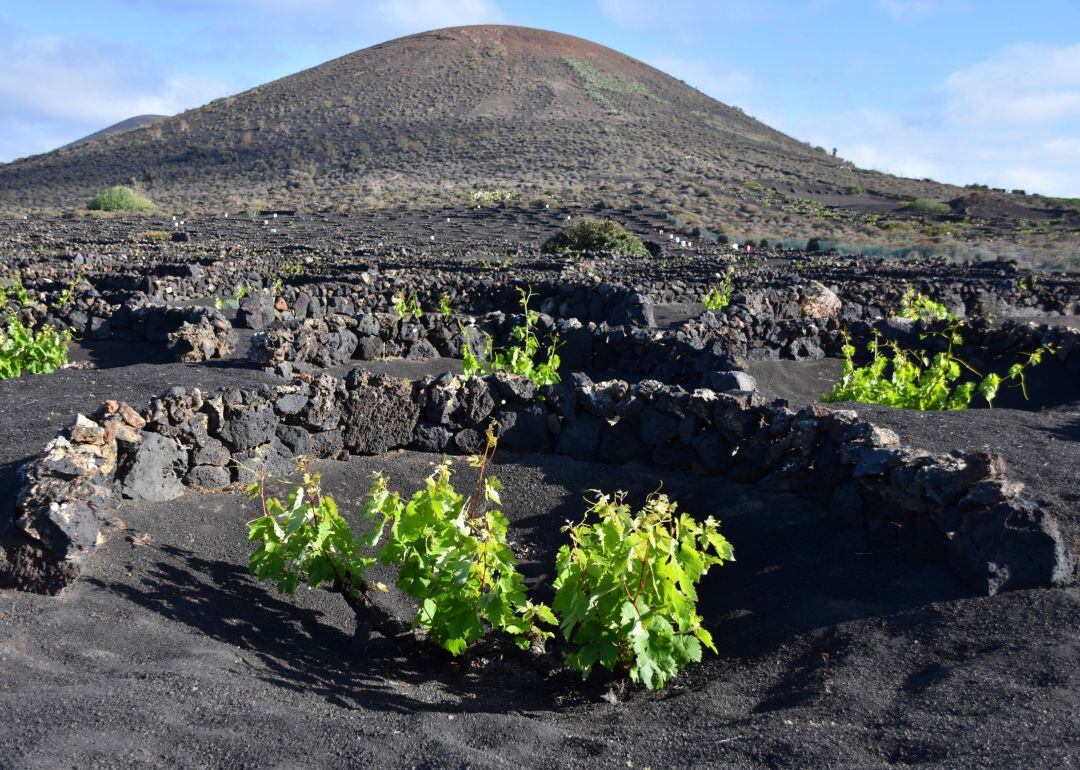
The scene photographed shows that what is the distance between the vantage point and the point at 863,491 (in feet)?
20.2

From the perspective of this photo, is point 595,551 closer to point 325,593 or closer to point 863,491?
point 325,593

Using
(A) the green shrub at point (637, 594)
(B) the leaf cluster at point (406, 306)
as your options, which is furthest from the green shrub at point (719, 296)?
(A) the green shrub at point (637, 594)

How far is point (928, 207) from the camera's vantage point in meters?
54.2

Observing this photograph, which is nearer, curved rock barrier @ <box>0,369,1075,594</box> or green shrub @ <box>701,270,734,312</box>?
curved rock barrier @ <box>0,369,1075,594</box>

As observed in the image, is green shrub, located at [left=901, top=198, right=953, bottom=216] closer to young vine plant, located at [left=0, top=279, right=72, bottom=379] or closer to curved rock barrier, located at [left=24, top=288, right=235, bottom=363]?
curved rock barrier, located at [left=24, top=288, right=235, bottom=363]

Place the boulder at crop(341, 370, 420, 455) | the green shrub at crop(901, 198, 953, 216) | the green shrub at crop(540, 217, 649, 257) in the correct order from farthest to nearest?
1. the green shrub at crop(901, 198, 953, 216)
2. the green shrub at crop(540, 217, 649, 257)
3. the boulder at crop(341, 370, 420, 455)

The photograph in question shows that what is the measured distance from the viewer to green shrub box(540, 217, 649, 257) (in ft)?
101

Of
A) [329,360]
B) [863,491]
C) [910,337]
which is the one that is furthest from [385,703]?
[910,337]

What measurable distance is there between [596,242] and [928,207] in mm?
32204

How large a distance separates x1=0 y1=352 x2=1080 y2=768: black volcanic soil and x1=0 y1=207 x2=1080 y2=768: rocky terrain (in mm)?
18

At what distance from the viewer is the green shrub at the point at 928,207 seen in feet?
175

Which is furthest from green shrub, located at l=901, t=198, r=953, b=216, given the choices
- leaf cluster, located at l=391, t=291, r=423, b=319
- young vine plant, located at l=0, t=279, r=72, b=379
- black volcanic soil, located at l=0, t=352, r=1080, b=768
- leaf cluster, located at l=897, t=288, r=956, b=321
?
black volcanic soil, located at l=0, t=352, r=1080, b=768

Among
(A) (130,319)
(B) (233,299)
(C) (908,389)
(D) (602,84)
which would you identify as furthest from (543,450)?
(D) (602,84)

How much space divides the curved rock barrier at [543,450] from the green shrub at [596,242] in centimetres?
2278
